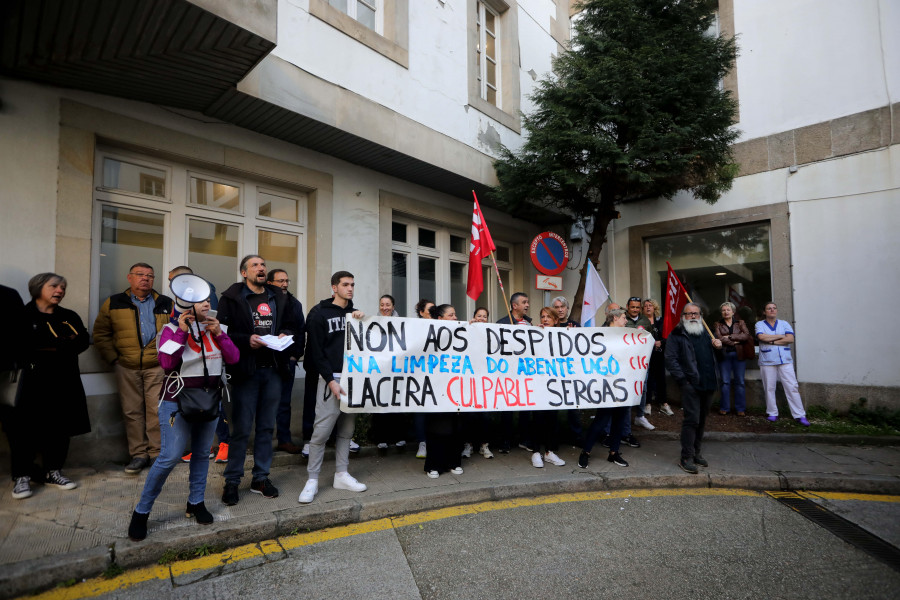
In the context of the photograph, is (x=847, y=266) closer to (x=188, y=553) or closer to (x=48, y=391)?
(x=188, y=553)

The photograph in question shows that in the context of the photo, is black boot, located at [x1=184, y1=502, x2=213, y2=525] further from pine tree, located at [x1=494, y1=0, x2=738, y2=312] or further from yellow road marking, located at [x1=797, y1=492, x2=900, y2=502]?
pine tree, located at [x1=494, y1=0, x2=738, y2=312]

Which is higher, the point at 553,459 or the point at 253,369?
the point at 253,369

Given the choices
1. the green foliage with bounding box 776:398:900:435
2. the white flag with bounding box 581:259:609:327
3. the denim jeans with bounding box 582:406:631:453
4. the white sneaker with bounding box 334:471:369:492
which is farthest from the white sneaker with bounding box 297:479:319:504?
the green foliage with bounding box 776:398:900:435

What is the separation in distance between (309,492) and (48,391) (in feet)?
8.37

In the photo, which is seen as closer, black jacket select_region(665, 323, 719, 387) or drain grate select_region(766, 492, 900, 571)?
drain grate select_region(766, 492, 900, 571)

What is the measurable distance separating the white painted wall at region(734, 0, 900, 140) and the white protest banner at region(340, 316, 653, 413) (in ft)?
20.3

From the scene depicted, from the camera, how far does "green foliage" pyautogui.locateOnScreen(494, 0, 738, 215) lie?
7324 millimetres

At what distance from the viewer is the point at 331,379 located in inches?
168

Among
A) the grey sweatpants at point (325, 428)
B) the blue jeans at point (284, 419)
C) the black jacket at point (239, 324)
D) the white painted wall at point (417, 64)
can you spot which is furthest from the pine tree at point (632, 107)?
the black jacket at point (239, 324)

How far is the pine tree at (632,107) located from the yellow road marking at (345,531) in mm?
4628

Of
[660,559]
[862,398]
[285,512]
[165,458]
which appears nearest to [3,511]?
[165,458]

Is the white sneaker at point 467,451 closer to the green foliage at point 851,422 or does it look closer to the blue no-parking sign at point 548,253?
the blue no-parking sign at point 548,253

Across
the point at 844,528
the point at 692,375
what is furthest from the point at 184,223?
the point at 844,528

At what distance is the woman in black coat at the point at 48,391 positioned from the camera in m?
4.11
